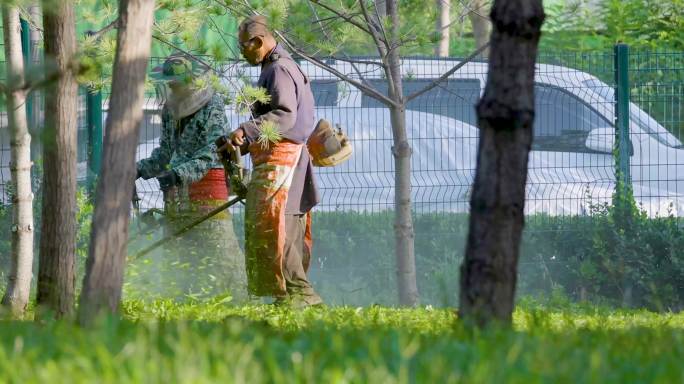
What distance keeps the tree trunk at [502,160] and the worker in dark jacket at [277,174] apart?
3.70 meters

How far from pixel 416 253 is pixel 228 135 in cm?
349

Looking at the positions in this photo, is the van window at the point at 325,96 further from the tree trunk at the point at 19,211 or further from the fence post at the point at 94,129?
the tree trunk at the point at 19,211

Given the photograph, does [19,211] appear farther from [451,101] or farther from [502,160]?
[451,101]

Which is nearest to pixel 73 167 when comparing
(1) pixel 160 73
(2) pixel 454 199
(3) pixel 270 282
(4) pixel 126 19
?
(4) pixel 126 19

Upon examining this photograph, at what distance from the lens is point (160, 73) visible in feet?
30.1

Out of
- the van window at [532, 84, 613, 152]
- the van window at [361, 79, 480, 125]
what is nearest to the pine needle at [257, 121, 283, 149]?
the van window at [361, 79, 480, 125]

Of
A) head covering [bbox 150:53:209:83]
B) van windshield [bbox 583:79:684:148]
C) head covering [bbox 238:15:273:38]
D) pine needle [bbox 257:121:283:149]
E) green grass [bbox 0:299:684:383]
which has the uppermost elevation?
head covering [bbox 238:15:273:38]

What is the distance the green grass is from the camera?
299cm

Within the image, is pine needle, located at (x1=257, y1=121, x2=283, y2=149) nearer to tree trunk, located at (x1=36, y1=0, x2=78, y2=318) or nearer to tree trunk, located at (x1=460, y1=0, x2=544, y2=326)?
tree trunk, located at (x1=36, y1=0, x2=78, y2=318)

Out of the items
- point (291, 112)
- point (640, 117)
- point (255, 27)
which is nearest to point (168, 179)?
point (291, 112)

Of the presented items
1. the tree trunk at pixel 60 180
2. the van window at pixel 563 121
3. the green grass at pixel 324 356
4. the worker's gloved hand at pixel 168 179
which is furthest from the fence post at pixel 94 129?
the green grass at pixel 324 356

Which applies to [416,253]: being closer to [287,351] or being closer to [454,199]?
[454,199]

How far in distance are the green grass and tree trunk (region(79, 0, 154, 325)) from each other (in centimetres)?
40

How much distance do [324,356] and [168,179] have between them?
5.14 metres
